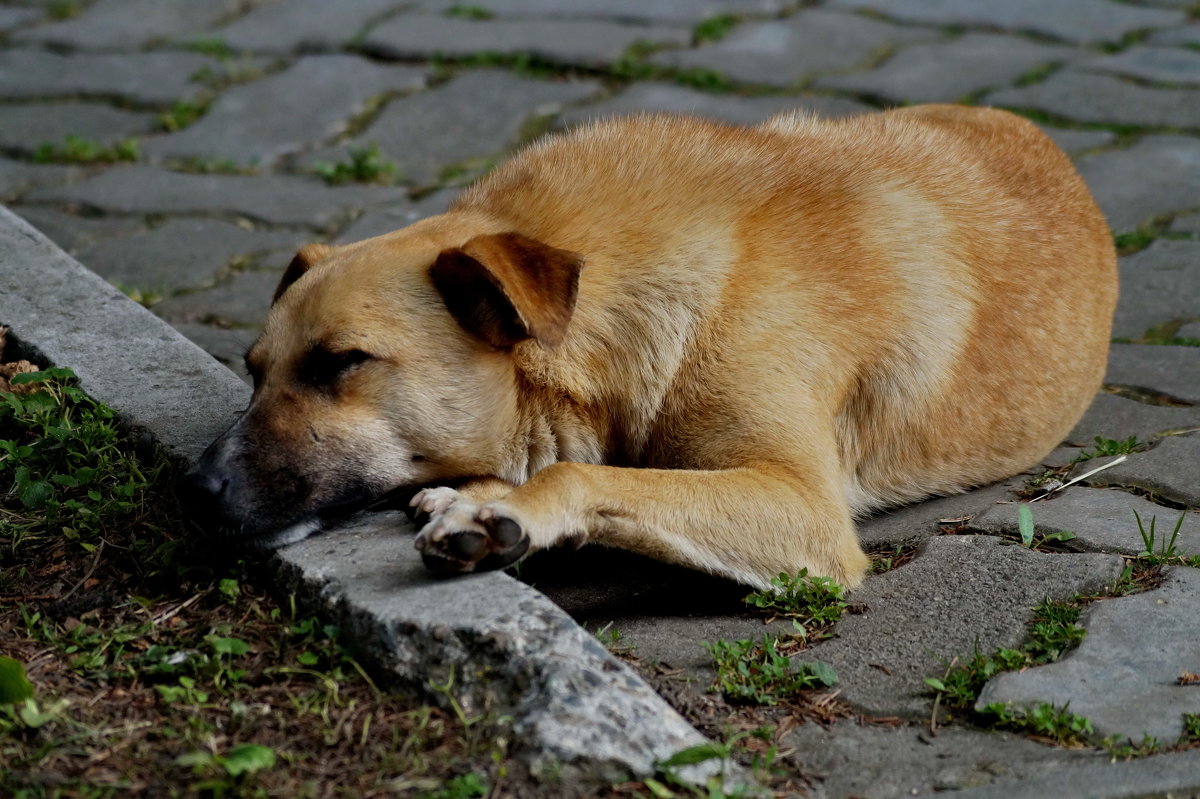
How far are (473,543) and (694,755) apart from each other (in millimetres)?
752

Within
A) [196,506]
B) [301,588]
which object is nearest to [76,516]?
[196,506]

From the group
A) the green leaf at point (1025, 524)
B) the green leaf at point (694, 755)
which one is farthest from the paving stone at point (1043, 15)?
the green leaf at point (694, 755)

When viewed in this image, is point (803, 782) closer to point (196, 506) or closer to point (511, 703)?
point (511, 703)

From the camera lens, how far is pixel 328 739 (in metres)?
2.56

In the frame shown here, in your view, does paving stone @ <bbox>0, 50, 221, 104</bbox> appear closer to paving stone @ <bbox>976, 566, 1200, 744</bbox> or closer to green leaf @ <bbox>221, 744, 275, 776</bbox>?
green leaf @ <bbox>221, 744, 275, 776</bbox>

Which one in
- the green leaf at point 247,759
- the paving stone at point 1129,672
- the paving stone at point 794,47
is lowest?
the paving stone at point 1129,672

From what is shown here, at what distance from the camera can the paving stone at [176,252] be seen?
564 centimetres

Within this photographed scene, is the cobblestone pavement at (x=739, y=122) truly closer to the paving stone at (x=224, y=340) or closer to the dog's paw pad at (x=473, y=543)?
the paving stone at (x=224, y=340)

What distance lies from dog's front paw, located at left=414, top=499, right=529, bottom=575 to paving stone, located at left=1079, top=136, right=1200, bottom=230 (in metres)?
3.91

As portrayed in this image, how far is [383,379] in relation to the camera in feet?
11.1

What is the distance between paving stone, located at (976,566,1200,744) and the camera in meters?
2.73

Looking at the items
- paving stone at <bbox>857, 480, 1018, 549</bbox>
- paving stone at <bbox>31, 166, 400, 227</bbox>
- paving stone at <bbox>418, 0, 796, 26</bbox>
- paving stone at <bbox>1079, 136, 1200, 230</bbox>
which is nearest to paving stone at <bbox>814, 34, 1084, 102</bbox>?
paving stone at <bbox>1079, 136, 1200, 230</bbox>

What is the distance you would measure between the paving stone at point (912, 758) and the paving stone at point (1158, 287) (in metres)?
2.81

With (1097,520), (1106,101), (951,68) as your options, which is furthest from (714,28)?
(1097,520)
